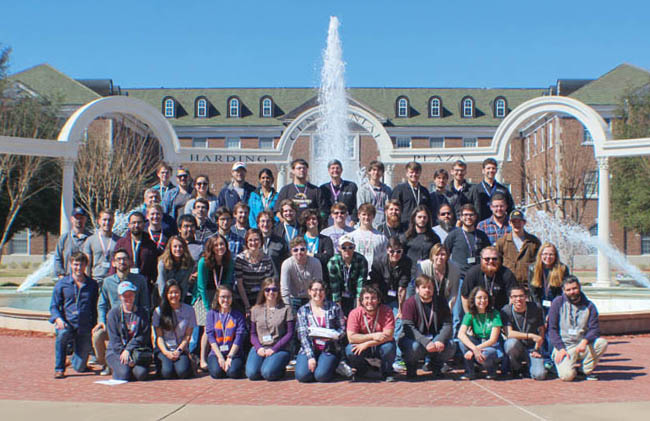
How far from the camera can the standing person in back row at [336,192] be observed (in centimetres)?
998

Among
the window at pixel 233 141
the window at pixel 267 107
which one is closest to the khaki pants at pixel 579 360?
the window at pixel 233 141

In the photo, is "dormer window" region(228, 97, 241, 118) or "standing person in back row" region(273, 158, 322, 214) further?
"dormer window" region(228, 97, 241, 118)

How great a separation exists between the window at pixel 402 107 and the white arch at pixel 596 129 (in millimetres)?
37967

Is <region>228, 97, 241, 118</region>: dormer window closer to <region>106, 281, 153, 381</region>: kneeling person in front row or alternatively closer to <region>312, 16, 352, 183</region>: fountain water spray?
<region>312, 16, 352, 183</region>: fountain water spray

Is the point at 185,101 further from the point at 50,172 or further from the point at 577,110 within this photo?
the point at 577,110

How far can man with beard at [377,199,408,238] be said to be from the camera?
888 centimetres

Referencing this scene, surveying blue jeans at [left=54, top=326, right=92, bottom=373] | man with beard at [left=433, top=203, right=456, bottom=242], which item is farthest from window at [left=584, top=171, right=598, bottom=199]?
blue jeans at [left=54, top=326, right=92, bottom=373]

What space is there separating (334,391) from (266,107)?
52411 mm

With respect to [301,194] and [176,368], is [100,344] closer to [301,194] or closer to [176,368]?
[176,368]

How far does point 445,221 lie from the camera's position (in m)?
9.07

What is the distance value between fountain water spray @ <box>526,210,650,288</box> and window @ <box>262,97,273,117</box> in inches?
1190

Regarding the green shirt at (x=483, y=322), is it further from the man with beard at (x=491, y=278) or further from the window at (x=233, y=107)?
the window at (x=233, y=107)

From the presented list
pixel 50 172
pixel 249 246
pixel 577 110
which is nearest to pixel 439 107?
pixel 50 172

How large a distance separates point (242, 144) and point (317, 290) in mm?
49066
